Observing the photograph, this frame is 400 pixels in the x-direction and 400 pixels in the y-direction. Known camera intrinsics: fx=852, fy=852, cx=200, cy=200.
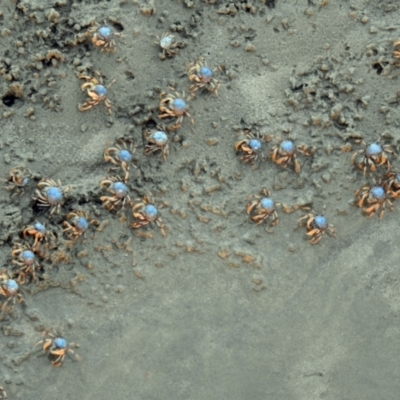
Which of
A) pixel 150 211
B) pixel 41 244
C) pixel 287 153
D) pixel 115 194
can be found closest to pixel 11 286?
pixel 41 244

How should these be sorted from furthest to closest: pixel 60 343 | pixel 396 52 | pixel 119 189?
pixel 396 52
pixel 119 189
pixel 60 343

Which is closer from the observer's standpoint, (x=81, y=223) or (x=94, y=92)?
(x=81, y=223)

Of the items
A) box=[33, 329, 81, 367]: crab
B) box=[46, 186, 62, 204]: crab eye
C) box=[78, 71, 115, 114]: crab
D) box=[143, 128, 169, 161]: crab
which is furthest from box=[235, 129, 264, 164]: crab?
box=[33, 329, 81, 367]: crab

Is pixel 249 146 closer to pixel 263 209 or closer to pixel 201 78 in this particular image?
pixel 263 209

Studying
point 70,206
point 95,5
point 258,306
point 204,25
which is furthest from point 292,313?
point 95,5

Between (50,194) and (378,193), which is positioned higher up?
(378,193)

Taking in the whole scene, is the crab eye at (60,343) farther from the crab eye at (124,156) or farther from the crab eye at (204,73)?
the crab eye at (204,73)

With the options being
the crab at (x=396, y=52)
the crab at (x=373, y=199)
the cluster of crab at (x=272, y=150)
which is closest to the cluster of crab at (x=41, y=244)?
the cluster of crab at (x=272, y=150)
